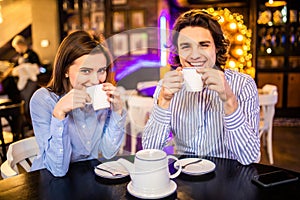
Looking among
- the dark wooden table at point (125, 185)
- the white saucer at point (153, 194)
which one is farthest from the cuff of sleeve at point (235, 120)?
the white saucer at point (153, 194)

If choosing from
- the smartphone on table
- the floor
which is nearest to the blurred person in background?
the floor

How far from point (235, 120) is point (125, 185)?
0.49 m

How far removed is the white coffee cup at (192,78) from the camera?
1.17m

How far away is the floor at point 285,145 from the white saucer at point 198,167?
237 cm

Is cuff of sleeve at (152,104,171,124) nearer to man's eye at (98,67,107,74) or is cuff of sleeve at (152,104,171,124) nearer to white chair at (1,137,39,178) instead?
man's eye at (98,67,107,74)

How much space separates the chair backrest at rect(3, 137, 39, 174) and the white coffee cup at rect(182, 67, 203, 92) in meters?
0.88

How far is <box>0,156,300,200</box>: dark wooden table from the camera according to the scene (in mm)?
1050

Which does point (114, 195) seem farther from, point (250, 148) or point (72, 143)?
point (250, 148)

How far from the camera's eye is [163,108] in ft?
4.66

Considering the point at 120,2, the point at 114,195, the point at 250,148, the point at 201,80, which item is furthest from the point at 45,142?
the point at 120,2

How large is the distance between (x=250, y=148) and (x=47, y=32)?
6.26 meters

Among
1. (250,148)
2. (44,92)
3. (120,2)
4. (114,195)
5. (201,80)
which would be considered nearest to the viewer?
(114,195)

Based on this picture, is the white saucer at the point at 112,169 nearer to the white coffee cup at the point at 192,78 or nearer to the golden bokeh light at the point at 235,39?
the white coffee cup at the point at 192,78

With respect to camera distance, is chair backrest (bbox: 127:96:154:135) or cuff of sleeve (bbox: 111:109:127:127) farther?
chair backrest (bbox: 127:96:154:135)
